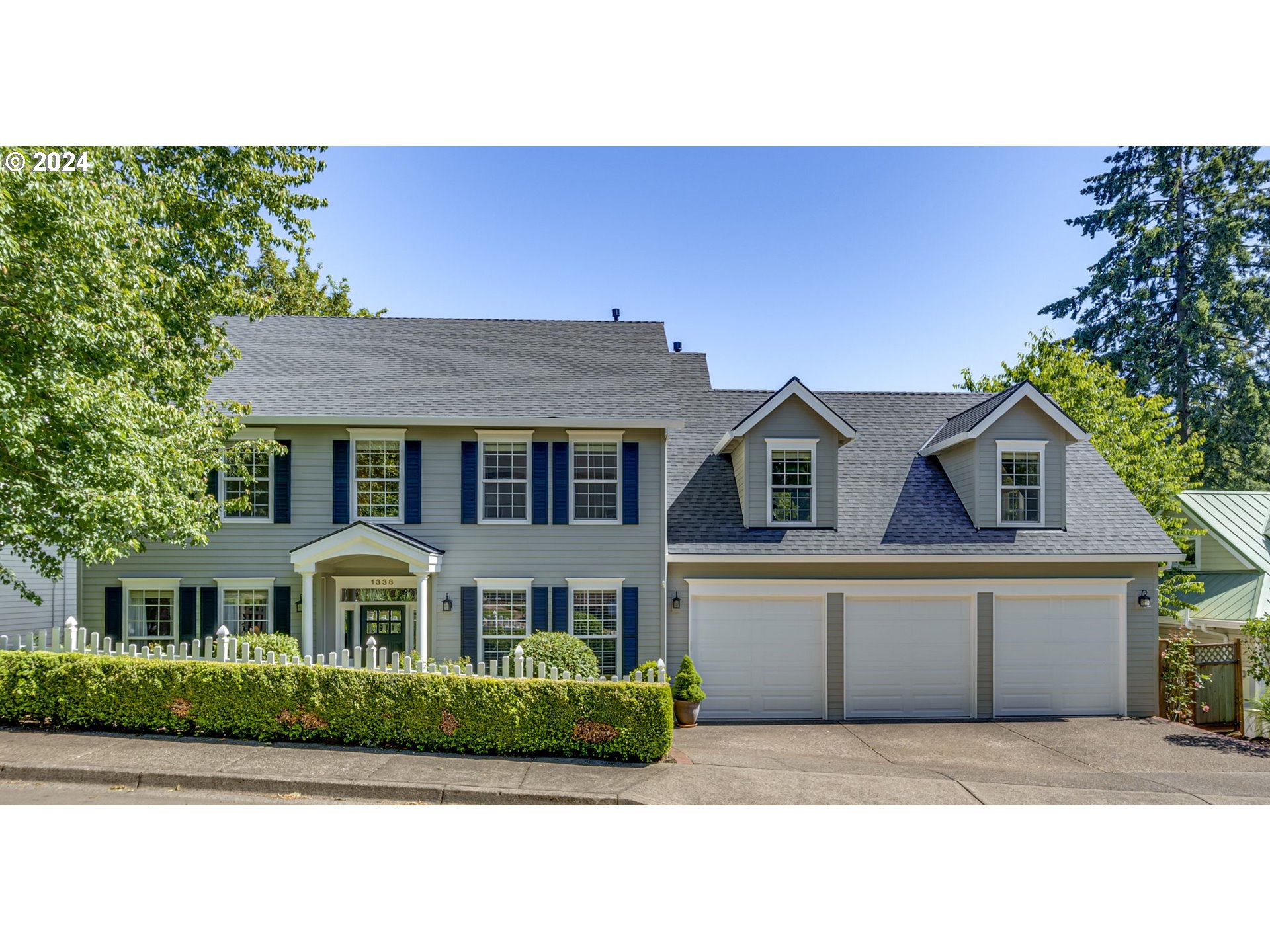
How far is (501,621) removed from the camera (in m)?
13.2

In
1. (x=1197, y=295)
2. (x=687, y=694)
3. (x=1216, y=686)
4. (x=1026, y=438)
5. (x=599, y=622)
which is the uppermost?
(x=1197, y=295)

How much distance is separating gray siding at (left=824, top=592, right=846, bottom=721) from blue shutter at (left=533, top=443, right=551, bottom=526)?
568cm

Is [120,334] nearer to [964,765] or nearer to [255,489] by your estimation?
[255,489]

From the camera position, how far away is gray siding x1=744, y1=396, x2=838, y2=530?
14.3 meters

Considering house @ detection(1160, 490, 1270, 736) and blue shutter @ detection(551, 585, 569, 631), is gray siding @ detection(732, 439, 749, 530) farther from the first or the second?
house @ detection(1160, 490, 1270, 736)

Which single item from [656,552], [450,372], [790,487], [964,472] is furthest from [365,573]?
[964,472]

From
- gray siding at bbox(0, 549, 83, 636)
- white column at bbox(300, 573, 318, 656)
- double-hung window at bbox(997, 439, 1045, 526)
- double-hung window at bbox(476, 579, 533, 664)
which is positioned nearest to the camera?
white column at bbox(300, 573, 318, 656)

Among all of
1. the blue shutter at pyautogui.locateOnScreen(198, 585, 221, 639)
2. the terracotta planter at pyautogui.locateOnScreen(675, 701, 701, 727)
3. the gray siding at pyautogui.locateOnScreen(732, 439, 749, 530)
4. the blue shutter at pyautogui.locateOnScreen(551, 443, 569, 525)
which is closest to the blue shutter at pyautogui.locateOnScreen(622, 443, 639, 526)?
the blue shutter at pyautogui.locateOnScreen(551, 443, 569, 525)

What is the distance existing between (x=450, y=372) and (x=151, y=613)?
23.3 feet

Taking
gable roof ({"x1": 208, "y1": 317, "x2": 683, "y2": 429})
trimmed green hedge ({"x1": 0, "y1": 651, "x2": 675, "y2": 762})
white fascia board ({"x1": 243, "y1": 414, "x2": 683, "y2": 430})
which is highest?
gable roof ({"x1": 208, "y1": 317, "x2": 683, "y2": 429})

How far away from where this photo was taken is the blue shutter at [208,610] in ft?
42.5

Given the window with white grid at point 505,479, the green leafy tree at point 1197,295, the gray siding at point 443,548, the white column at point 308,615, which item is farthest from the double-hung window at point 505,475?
the green leafy tree at point 1197,295

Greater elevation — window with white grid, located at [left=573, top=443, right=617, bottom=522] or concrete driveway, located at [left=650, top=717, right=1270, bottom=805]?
window with white grid, located at [left=573, top=443, right=617, bottom=522]

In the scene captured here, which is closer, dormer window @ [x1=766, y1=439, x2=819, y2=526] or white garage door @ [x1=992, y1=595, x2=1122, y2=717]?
white garage door @ [x1=992, y1=595, x2=1122, y2=717]
